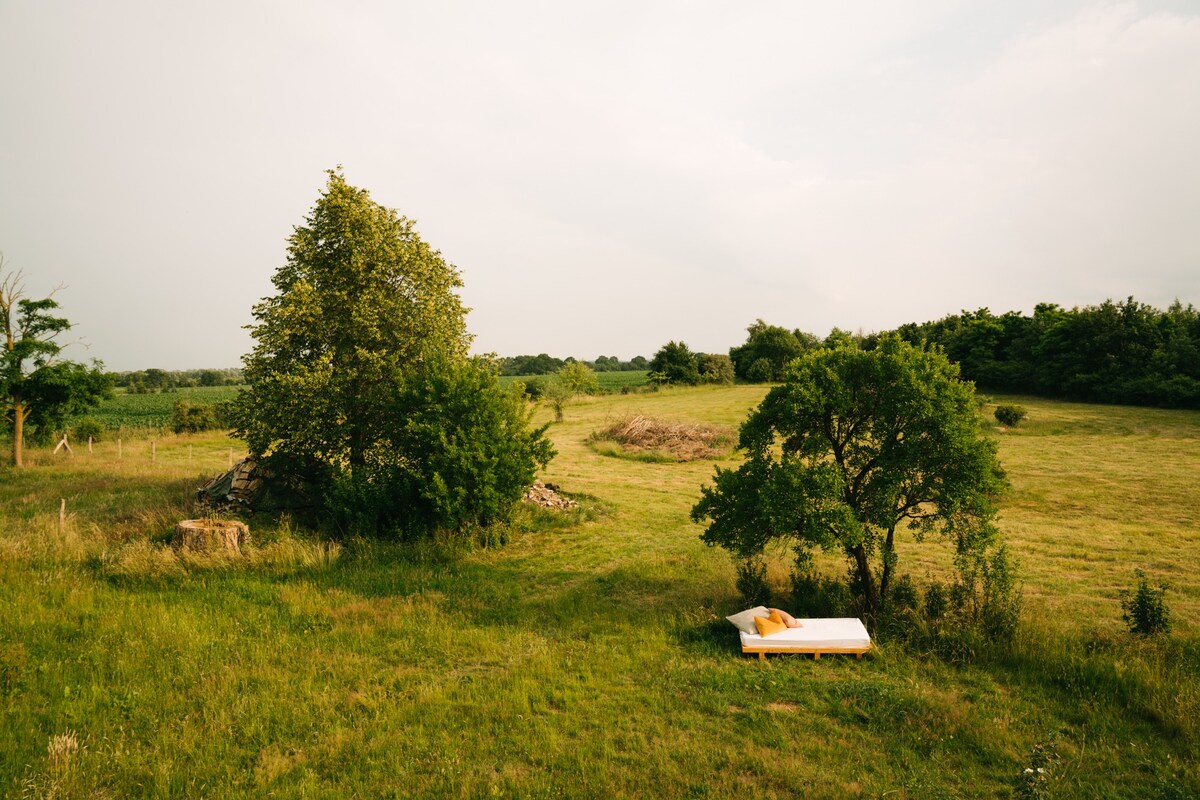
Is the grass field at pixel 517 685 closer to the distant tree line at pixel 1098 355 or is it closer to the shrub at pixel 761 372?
the distant tree line at pixel 1098 355

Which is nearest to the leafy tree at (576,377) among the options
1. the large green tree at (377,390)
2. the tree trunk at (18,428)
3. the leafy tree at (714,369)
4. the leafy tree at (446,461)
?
the leafy tree at (714,369)

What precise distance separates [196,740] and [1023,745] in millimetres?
8984

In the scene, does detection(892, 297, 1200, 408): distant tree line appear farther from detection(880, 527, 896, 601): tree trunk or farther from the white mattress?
the white mattress

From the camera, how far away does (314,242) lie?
53.6ft

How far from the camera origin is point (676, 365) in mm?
76625

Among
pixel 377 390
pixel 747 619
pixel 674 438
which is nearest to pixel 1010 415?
pixel 674 438

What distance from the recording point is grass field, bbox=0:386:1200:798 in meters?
5.69

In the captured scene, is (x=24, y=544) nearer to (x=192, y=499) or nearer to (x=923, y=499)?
(x=192, y=499)

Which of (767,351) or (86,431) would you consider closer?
(86,431)

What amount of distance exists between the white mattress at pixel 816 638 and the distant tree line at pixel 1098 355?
35.5m

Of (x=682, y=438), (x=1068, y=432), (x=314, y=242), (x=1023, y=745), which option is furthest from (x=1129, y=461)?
(x=314, y=242)

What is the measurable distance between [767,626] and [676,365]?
68.9m

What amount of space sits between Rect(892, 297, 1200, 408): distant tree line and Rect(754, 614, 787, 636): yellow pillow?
36013 millimetres

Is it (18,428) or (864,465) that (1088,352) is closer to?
(864,465)
